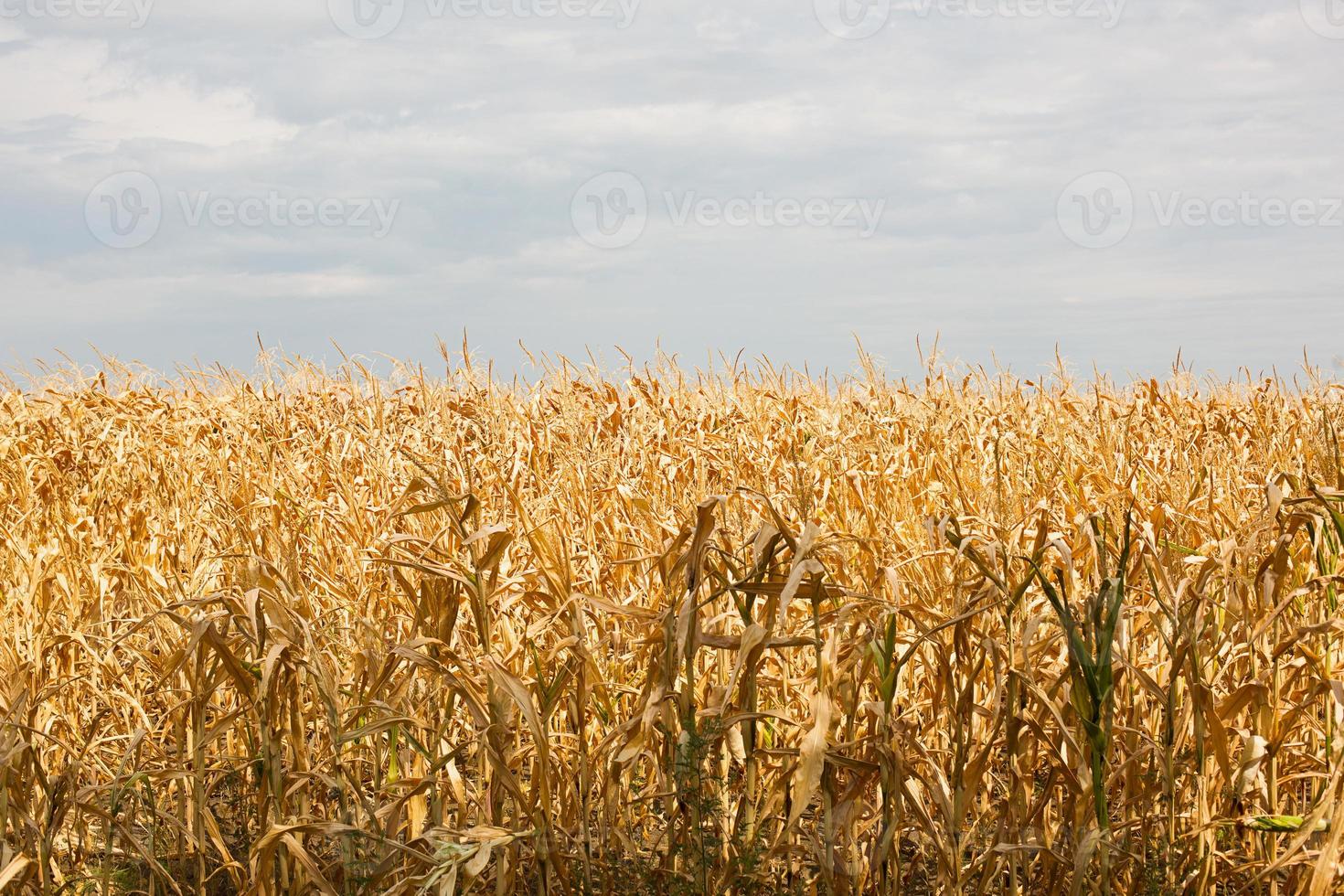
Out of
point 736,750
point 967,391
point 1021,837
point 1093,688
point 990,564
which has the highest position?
point 967,391

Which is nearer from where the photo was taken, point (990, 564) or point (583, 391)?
point (990, 564)

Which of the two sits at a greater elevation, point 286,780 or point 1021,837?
point 286,780

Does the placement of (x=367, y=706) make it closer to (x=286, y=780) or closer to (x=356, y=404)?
(x=286, y=780)

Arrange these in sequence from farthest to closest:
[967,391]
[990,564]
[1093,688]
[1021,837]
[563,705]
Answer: [967,391], [563,705], [1021,837], [990,564], [1093,688]

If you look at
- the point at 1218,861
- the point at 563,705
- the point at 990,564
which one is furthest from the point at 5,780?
the point at 1218,861

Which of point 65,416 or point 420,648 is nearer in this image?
point 420,648

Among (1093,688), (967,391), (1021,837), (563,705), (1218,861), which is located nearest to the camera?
(1093,688)

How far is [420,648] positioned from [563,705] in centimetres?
102

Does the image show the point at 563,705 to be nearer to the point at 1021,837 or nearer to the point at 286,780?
the point at 286,780

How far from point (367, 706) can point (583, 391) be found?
6.60 m

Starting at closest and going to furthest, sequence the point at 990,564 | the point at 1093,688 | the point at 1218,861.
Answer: the point at 1093,688 < the point at 990,564 < the point at 1218,861

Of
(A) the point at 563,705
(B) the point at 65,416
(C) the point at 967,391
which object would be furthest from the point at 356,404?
(A) the point at 563,705

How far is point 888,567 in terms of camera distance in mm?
2422

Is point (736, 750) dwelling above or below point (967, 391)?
below
